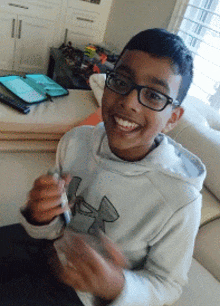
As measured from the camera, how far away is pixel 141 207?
2.44 ft

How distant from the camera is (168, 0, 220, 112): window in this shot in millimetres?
1851

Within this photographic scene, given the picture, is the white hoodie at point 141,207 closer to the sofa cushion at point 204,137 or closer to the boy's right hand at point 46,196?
the boy's right hand at point 46,196

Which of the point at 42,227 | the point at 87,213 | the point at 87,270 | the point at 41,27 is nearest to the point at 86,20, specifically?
the point at 41,27

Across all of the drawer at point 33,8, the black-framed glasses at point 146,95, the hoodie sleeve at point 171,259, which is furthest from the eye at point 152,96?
the drawer at point 33,8

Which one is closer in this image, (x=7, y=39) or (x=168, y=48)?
(x=168, y=48)

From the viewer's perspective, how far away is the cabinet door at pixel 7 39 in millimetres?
2672

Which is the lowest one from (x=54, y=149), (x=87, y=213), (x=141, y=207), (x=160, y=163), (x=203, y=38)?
(x=54, y=149)

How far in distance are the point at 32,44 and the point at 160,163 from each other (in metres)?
2.72

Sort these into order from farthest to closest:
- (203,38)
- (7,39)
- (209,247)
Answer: (7,39)
(203,38)
(209,247)

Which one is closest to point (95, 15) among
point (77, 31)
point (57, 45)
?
point (77, 31)

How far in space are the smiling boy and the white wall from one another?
1851 mm

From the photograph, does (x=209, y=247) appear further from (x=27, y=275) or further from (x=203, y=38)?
(x=203, y=38)

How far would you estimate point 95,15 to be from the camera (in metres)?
3.00

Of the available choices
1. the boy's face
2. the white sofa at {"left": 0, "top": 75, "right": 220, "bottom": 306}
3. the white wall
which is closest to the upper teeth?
the boy's face
